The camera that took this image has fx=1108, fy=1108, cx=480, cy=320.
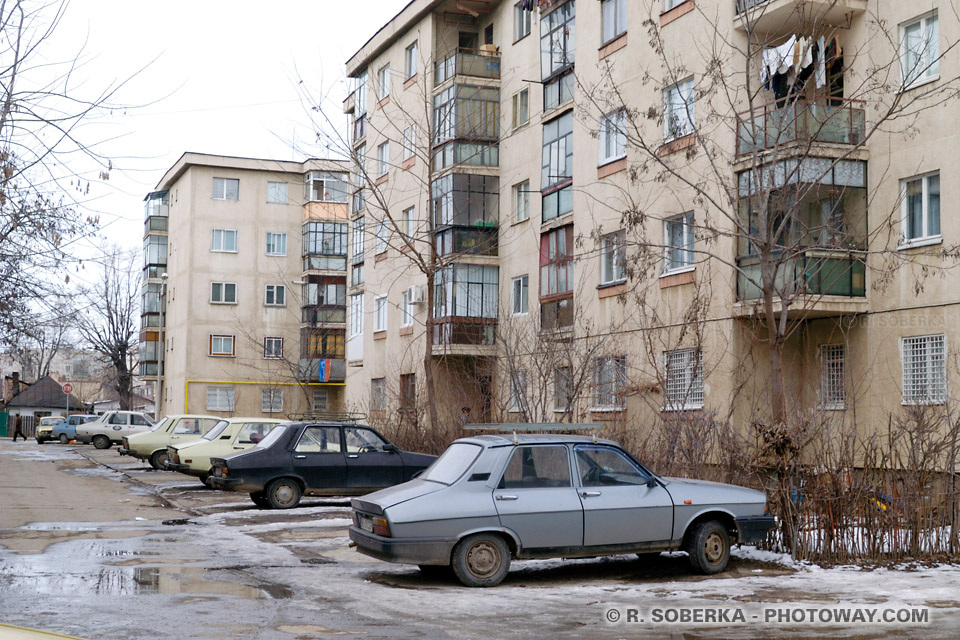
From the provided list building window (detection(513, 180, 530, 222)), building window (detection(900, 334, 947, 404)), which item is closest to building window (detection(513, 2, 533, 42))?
building window (detection(513, 180, 530, 222))

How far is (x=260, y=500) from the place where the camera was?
61.3 ft

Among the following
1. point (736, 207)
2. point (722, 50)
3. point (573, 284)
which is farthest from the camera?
point (573, 284)

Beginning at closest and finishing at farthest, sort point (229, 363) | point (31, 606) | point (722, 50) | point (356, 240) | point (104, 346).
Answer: point (31, 606), point (722, 50), point (356, 240), point (229, 363), point (104, 346)

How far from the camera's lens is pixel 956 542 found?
474 inches

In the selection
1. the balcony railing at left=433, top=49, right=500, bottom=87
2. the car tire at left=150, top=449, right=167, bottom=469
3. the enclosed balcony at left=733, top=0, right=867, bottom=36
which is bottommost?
the car tire at left=150, top=449, right=167, bottom=469

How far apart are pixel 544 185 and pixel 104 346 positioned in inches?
2032

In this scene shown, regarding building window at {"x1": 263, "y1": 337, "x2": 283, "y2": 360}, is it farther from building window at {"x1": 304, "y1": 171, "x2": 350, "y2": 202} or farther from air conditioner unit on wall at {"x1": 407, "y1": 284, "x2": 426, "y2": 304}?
air conditioner unit on wall at {"x1": 407, "y1": 284, "x2": 426, "y2": 304}

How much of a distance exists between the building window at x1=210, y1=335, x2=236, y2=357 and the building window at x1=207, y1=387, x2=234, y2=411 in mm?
1886

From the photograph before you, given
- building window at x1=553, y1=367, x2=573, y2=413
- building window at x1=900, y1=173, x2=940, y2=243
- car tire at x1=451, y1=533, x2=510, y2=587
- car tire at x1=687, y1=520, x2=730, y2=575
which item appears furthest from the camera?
building window at x1=553, y1=367, x2=573, y2=413

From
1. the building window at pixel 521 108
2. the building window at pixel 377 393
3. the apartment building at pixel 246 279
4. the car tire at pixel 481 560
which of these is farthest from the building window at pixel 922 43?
the apartment building at pixel 246 279

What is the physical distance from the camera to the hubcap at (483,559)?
34.7ft

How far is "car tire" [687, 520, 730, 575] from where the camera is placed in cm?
1132

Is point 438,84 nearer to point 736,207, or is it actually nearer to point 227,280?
point 736,207

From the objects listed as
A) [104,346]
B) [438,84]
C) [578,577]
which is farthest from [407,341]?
[104,346]
